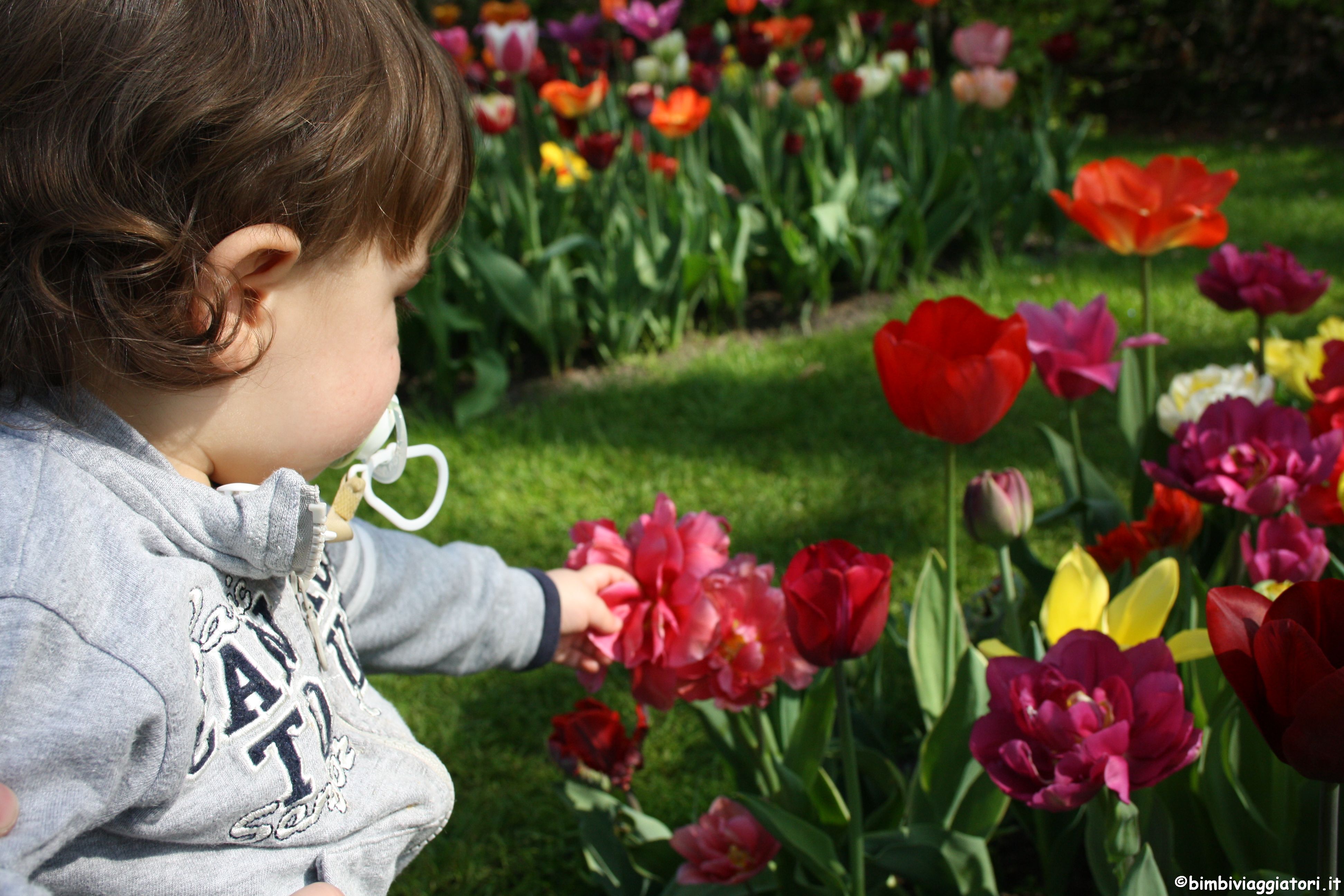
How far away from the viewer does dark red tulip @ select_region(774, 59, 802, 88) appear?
4.29m

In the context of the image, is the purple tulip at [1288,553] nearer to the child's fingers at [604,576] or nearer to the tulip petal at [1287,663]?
the tulip petal at [1287,663]

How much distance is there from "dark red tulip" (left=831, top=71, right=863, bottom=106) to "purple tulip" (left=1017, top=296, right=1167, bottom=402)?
2818mm

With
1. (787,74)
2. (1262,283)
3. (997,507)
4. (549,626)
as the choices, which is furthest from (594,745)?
(787,74)

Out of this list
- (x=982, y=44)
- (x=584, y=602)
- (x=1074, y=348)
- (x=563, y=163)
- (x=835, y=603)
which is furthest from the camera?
(x=982, y=44)

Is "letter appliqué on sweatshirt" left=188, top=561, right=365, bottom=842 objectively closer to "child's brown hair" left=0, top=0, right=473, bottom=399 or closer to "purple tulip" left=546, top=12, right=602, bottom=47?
"child's brown hair" left=0, top=0, right=473, bottom=399

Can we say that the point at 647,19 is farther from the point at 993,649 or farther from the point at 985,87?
the point at 993,649

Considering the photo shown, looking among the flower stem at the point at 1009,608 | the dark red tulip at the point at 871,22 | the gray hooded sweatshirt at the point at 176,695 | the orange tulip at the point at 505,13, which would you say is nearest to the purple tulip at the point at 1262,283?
the flower stem at the point at 1009,608

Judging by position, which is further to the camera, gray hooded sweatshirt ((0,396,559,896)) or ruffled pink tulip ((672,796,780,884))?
ruffled pink tulip ((672,796,780,884))

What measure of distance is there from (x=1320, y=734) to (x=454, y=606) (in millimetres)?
905

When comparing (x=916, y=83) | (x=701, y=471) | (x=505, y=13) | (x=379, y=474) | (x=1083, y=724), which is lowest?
(x=701, y=471)

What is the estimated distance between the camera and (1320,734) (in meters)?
0.77

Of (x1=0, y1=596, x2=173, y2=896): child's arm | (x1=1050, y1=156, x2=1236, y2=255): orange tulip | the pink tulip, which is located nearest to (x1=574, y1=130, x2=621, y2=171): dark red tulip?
the pink tulip

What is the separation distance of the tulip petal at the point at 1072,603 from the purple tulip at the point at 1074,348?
38cm

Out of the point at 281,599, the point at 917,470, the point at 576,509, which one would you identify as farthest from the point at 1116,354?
the point at 281,599
